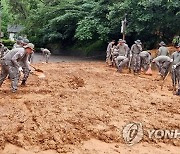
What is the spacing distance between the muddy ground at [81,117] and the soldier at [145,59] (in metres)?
4.95

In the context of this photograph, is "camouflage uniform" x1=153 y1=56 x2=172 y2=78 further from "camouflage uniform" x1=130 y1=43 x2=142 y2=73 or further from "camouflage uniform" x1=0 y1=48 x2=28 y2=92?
"camouflage uniform" x1=0 y1=48 x2=28 y2=92

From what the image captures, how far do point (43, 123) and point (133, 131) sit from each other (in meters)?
1.79

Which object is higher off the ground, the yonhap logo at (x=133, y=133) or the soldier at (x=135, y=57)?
the soldier at (x=135, y=57)

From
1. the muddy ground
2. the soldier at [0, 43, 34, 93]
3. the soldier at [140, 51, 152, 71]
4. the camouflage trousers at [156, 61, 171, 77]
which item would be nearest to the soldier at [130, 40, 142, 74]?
the soldier at [140, 51, 152, 71]

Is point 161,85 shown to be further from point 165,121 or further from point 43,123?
point 43,123

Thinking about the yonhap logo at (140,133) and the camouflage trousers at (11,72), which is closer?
the yonhap logo at (140,133)

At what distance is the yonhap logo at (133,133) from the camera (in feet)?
21.4

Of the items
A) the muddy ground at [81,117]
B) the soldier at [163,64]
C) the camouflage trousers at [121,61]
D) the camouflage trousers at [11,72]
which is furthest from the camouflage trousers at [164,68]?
the camouflage trousers at [11,72]

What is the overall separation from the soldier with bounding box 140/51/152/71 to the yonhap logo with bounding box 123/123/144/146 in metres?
9.52

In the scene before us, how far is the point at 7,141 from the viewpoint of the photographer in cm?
615

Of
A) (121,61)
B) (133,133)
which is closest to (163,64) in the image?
(121,61)

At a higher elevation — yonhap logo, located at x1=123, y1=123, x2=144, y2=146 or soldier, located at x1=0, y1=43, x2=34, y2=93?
soldier, located at x1=0, y1=43, x2=34, y2=93

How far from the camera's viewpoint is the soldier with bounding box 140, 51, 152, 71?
54.3 ft

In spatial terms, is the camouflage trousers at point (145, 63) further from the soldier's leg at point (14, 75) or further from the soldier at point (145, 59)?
the soldier's leg at point (14, 75)
